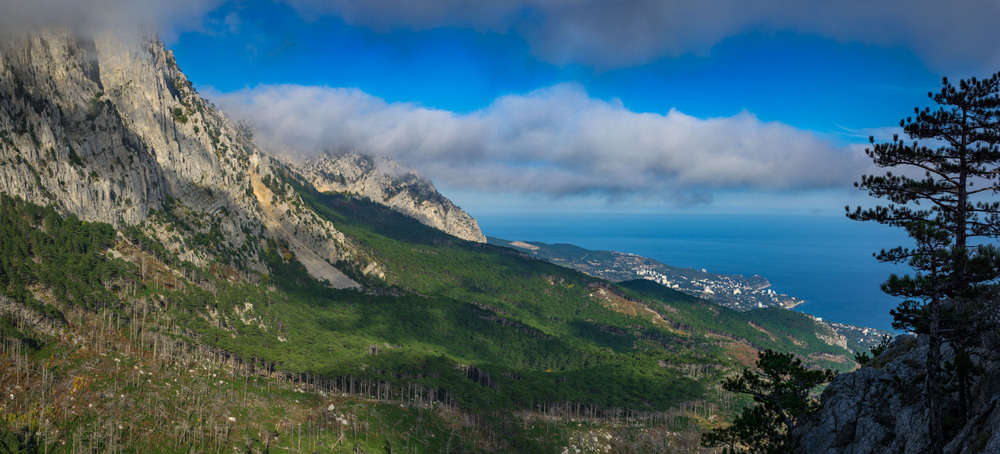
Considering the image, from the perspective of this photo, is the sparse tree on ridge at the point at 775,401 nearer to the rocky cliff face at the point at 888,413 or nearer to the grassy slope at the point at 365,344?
the rocky cliff face at the point at 888,413

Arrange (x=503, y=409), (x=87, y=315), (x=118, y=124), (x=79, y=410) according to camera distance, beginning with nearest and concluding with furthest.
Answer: (x=79, y=410) → (x=87, y=315) → (x=503, y=409) → (x=118, y=124)

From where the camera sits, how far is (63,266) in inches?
4124

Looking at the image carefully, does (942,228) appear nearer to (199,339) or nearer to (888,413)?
(888,413)

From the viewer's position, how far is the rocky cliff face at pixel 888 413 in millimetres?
20109

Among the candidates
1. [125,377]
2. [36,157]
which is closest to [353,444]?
[125,377]

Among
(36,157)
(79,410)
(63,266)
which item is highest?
(36,157)

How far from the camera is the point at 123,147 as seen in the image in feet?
447

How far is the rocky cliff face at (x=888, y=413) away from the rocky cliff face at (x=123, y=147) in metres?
150

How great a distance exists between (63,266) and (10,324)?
925 inches

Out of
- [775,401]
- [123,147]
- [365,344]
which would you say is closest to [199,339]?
[365,344]

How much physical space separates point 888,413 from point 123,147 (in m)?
173

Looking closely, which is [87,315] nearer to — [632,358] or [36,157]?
[36,157]

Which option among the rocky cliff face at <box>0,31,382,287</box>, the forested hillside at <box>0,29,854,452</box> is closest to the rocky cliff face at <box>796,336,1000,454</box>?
the forested hillside at <box>0,29,854,452</box>

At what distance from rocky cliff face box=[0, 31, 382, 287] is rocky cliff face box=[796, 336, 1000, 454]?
150 meters
